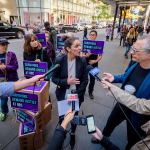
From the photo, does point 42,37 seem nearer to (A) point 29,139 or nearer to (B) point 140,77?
(A) point 29,139

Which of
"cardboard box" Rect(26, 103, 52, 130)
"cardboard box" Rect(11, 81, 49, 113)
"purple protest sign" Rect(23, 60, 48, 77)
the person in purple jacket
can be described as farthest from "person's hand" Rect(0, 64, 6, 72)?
"cardboard box" Rect(26, 103, 52, 130)

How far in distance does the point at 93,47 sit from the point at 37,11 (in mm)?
29665

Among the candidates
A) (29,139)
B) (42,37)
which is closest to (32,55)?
(42,37)

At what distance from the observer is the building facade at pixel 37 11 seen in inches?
1038

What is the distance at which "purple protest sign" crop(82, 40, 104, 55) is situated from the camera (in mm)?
3794

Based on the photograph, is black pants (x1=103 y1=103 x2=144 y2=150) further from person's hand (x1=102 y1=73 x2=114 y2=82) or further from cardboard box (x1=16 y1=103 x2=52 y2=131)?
cardboard box (x1=16 y1=103 x2=52 y2=131)

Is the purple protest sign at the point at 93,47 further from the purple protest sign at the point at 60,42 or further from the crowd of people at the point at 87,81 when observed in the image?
the purple protest sign at the point at 60,42

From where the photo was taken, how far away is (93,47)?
3.87 meters

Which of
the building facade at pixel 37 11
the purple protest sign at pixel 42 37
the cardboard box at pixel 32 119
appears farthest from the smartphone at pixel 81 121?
the building facade at pixel 37 11

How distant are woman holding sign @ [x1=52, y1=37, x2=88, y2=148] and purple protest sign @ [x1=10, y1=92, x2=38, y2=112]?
1.34 feet

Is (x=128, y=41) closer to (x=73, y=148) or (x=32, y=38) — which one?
(x=32, y=38)

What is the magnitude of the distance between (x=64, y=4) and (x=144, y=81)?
37.3m

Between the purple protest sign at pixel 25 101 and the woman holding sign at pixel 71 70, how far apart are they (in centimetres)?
41

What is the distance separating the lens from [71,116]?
4.67ft
